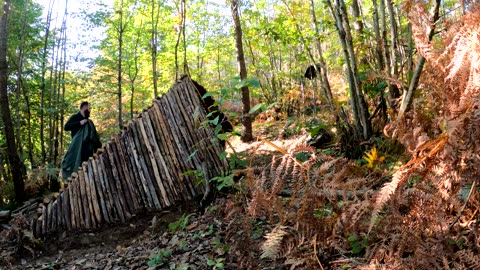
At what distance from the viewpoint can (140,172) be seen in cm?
399

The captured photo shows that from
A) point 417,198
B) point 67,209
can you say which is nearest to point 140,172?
point 67,209

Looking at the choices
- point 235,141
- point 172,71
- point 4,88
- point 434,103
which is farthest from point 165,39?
point 434,103

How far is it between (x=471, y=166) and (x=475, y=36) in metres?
0.50

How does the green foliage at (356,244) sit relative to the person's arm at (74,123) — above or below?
below

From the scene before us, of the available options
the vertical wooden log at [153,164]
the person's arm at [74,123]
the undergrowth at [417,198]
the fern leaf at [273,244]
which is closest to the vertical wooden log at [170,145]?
the vertical wooden log at [153,164]

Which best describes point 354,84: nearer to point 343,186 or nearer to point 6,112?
point 343,186

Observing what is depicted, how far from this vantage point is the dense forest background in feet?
15.1

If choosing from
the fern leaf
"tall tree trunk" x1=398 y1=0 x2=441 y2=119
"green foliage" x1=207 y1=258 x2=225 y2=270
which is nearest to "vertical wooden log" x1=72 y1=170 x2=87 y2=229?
"green foliage" x1=207 y1=258 x2=225 y2=270

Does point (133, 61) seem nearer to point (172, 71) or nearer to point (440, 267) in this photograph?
point (172, 71)

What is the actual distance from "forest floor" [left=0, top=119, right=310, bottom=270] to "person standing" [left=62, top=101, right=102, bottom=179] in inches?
87.6

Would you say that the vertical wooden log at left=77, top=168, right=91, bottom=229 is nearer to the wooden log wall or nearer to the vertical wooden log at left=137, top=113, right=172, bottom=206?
the wooden log wall

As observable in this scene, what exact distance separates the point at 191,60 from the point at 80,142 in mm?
10876

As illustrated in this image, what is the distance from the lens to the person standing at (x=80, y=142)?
231 inches

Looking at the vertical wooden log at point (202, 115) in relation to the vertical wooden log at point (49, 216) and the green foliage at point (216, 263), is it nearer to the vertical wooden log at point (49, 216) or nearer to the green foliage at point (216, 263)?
the green foliage at point (216, 263)
